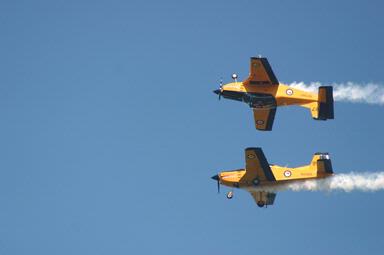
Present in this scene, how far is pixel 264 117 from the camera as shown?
2867 inches

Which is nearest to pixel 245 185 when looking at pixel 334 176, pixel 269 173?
pixel 269 173

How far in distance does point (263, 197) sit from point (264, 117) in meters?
6.90

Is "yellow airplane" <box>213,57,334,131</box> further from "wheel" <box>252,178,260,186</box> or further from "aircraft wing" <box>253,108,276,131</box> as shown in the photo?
"wheel" <box>252,178,260,186</box>

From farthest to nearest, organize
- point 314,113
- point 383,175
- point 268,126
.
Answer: point 268,126
point 314,113
point 383,175

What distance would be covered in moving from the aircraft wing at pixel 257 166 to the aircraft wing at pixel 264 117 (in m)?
6.27

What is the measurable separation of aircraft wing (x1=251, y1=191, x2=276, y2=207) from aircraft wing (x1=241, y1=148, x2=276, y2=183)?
4947mm

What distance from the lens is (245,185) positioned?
6900cm

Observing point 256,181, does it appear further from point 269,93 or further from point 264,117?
point 269,93

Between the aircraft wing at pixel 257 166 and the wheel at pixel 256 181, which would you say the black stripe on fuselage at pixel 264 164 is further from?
the wheel at pixel 256 181

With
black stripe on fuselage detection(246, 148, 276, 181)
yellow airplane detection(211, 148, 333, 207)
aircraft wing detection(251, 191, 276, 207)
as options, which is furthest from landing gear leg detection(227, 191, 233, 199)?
black stripe on fuselage detection(246, 148, 276, 181)

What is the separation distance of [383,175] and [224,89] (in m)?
14.7

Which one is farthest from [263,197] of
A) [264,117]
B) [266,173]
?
[264,117]

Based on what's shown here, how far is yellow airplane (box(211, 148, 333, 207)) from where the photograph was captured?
219 feet

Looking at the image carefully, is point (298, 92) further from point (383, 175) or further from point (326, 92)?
point (383, 175)
